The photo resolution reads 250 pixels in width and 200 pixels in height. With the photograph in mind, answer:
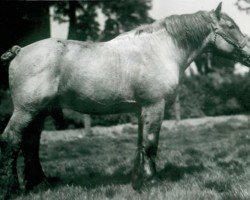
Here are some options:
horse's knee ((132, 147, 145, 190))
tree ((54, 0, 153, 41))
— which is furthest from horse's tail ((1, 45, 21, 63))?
tree ((54, 0, 153, 41))

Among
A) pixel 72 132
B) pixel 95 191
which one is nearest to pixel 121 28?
pixel 72 132

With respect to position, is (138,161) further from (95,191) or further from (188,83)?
(188,83)

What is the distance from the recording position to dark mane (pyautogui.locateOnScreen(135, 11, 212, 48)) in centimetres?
611

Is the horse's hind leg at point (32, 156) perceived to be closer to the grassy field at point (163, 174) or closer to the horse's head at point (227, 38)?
the grassy field at point (163, 174)

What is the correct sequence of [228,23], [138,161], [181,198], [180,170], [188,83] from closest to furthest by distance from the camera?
[181,198], [138,161], [228,23], [180,170], [188,83]

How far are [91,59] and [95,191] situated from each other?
6.22ft

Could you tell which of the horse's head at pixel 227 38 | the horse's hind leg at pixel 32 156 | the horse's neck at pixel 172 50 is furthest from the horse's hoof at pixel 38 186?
the horse's head at pixel 227 38

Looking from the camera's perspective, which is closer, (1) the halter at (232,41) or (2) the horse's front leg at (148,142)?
(2) the horse's front leg at (148,142)

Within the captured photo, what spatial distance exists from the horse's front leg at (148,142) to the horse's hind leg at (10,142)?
1614 mm

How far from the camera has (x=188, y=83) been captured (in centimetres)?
2522

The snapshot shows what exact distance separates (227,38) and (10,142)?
3.79 meters

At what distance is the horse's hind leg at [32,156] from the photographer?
5.93 m

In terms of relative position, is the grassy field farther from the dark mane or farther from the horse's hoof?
the dark mane

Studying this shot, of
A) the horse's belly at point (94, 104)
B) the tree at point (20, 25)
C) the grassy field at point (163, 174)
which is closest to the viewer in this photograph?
the grassy field at point (163, 174)
